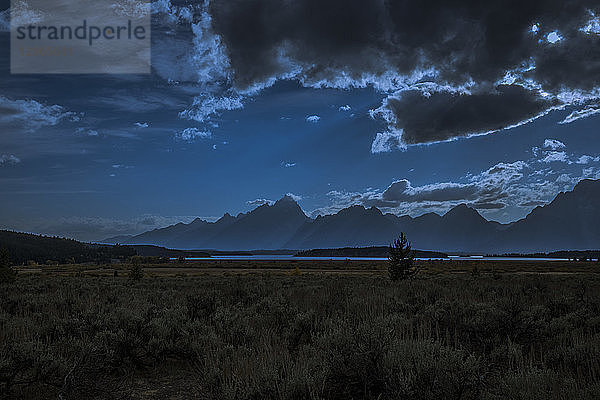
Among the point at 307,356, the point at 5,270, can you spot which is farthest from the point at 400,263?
the point at 5,270

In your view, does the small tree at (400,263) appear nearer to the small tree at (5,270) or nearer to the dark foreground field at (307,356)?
the dark foreground field at (307,356)

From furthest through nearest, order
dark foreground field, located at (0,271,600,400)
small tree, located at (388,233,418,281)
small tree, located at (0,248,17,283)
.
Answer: small tree, located at (388,233,418,281) < small tree, located at (0,248,17,283) < dark foreground field, located at (0,271,600,400)

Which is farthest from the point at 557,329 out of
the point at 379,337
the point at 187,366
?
the point at 187,366

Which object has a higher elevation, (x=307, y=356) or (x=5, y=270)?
(x=307, y=356)

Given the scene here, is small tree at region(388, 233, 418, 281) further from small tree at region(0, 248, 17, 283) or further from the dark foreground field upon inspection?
small tree at region(0, 248, 17, 283)

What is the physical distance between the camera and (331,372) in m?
4.62

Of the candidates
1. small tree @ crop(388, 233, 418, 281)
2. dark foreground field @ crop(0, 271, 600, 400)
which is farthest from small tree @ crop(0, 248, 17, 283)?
small tree @ crop(388, 233, 418, 281)

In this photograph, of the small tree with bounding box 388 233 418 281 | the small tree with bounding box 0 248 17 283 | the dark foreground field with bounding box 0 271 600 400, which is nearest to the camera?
the dark foreground field with bounding box 0 271 600 400

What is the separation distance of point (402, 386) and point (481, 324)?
4.45 m

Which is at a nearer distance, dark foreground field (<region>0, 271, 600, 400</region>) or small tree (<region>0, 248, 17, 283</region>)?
dark foreground field (<region>0, 271, 600, 400</region>)

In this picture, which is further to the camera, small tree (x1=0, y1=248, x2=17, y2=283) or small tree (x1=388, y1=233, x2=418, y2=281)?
small tree (x1=388, y1=233, x2=418, y2=281)

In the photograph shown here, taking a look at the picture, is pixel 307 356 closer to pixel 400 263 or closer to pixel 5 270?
pixel 400 263

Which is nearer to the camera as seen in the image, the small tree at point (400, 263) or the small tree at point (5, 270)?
the small tree at point (5, 270)

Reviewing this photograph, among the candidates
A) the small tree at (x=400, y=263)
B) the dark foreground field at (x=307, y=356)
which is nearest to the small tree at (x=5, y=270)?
the dark foreground field at (x=307, y=356)
